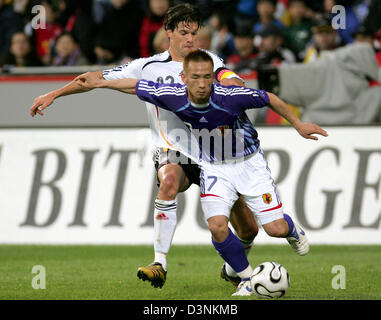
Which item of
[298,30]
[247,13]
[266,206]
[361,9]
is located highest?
[247,13]

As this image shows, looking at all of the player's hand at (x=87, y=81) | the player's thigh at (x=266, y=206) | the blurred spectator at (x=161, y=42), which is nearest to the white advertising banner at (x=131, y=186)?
the blurred spectator at (x=161, y=42)

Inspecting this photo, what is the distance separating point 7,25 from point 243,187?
10022 millimetres

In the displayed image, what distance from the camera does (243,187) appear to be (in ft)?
24.6

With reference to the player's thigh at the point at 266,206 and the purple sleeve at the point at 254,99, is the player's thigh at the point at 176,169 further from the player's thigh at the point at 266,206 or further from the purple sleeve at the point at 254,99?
the purple sleeve at the point at 254,99

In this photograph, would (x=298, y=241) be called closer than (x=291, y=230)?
No

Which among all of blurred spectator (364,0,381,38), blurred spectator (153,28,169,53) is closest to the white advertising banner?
blurred spectator (153,28,169,53)

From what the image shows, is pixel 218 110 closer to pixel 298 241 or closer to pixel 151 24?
pixel 298 241

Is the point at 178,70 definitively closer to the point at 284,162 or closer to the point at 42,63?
the point at 284,162

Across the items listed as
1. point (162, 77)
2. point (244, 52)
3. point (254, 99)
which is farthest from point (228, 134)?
point (244, 52)

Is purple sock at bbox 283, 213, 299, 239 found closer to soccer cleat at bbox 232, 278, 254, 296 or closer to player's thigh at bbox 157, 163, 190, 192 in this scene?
soccer cleat at bbox 232, 278, 254, 296

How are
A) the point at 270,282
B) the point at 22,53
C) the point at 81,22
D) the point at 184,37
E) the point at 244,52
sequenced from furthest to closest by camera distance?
the point at 81,22 → the point at 22,53 → the point at 244,52 → the point at 184,37 → the point at 270,282

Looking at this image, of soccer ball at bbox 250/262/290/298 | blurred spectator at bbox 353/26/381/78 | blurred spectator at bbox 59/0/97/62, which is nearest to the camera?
soccer ball at bbox 250/262/290/298

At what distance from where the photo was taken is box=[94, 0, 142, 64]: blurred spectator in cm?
1504

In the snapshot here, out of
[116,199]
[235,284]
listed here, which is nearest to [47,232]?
[116,199]
